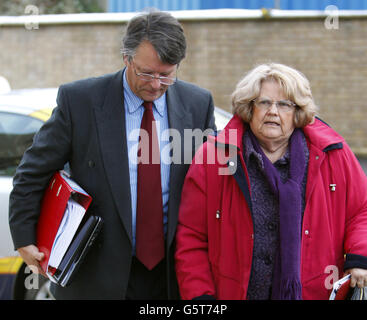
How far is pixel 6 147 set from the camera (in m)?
3.51

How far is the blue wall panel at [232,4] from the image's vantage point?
330 inches

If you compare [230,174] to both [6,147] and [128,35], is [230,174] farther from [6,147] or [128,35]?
[6,147]

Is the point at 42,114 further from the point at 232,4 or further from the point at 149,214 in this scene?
the point at 232,4

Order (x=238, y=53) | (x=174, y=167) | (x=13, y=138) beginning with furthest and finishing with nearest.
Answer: (x=238, y=53) → (x=13, y=138) → (x=174, y=167)

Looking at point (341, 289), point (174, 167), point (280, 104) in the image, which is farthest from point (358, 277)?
point (174, 167)

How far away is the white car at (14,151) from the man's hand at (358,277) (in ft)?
5.63

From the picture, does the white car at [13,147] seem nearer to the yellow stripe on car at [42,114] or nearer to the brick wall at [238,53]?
the yellow stripe on car at [42,114]

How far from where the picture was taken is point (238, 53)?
8.25 metres

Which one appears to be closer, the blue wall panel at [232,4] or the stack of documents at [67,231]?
the stack of documents at [67,231]

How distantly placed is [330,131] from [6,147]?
2366 millimetres

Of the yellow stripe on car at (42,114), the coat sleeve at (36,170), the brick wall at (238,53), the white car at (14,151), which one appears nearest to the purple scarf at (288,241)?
the coat sleeve at (36,170)

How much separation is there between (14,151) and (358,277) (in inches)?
98.7

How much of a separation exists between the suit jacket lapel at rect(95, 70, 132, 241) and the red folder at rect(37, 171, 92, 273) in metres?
0.13
